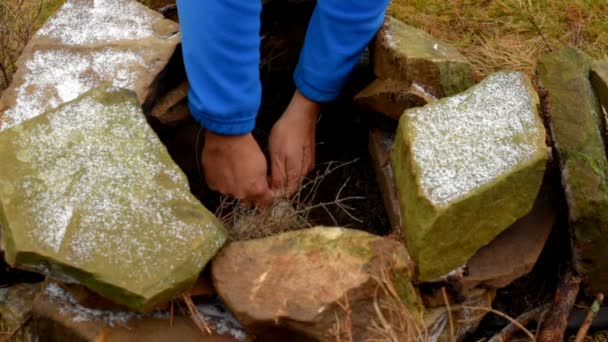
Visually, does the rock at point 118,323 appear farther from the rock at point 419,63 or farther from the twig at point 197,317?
the rock at point 419,63

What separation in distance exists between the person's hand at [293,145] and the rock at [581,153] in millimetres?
602

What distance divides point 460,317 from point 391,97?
21.7 inches

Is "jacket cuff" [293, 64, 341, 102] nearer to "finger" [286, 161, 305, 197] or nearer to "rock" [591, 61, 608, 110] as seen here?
"finger" [286, 161, 305, 197]

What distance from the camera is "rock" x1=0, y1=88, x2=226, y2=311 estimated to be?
1491 millimetres

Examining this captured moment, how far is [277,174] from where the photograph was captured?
202 centimetres

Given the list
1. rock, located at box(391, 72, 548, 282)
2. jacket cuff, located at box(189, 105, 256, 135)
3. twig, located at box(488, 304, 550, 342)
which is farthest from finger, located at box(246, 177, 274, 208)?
twig, located at box(488, 304, 550, 342)

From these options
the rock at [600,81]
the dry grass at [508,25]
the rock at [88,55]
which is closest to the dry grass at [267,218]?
the rock at [88,55]

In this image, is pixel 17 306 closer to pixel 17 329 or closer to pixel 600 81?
pixel 17 329

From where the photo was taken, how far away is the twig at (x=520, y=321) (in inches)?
73.5

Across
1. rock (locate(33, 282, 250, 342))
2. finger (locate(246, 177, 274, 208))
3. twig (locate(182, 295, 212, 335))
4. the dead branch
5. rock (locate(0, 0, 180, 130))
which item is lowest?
the dead branch

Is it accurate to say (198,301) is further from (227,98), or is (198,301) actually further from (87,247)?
(227,98)

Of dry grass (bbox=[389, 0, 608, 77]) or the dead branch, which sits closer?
the dead branch

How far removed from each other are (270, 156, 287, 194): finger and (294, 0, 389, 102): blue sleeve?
0.19m

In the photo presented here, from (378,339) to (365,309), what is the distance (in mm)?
74
